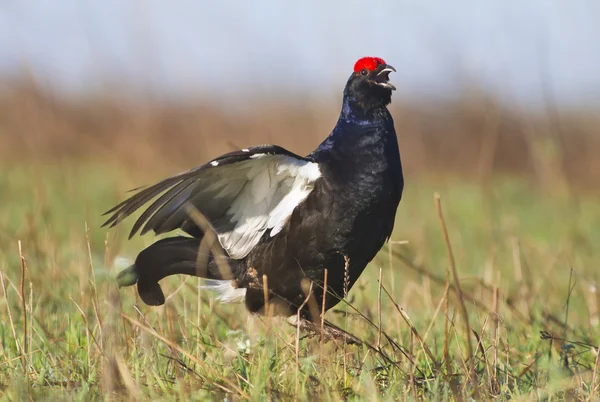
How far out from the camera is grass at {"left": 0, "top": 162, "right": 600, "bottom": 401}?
249cm

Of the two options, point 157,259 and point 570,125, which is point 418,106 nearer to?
point 570,125

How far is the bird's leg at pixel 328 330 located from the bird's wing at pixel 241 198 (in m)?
0.36

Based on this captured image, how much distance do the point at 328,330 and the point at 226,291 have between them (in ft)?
1.86

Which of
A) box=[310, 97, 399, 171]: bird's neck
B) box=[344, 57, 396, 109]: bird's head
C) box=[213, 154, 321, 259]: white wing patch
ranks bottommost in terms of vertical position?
box=[213, 154, 321, 259]: white wing patch

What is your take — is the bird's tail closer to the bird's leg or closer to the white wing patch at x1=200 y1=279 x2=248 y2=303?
the white wing patch at x1=200 y1=279 x2=248 y2=303

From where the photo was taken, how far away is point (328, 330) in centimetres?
327

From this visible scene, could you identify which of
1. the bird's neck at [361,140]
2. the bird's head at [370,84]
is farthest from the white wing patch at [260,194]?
the bird's head at [370,84]

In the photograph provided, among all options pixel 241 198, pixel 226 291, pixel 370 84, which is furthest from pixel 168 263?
pixel 370 84

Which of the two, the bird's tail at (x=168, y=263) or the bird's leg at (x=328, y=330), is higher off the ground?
the bird's tail at (x=168, y=263)

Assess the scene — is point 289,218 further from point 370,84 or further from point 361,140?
point 370,84

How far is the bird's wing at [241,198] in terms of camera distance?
323 centimetres

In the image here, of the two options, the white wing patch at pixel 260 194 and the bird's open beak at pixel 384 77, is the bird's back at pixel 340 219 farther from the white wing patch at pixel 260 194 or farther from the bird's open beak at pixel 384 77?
the bird's open beak at pixel 384 77

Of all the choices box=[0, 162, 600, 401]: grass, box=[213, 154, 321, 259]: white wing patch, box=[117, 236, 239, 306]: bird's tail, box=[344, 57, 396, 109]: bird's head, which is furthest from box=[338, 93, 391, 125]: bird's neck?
box=[117, 236, 239, 306]: bird's tail

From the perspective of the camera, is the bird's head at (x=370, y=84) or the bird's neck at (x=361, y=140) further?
the bird's head at (x=370, y=84)
